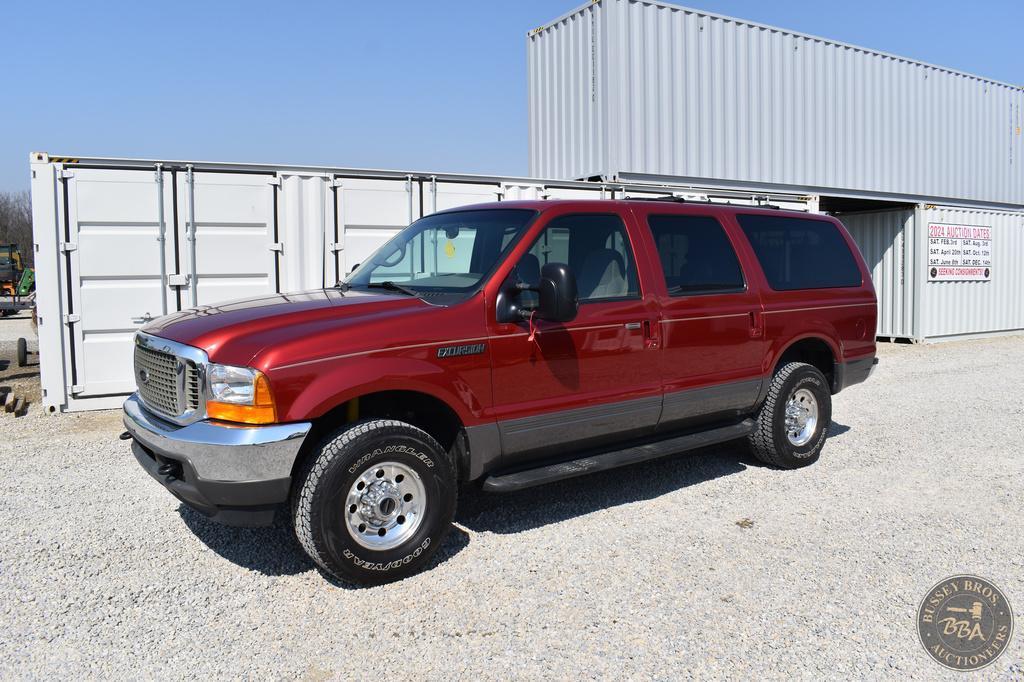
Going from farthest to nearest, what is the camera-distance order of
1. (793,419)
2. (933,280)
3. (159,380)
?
(933,280) → (793,419) → (159,380)

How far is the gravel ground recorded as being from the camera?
313 cm

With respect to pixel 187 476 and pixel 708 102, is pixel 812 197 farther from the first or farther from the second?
pixel 187 476

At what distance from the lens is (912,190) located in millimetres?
15445

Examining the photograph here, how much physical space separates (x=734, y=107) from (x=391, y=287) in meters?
9.88

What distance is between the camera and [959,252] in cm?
1608

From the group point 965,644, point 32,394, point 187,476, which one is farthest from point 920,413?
point 32,394

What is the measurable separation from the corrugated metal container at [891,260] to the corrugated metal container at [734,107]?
81 centimetres

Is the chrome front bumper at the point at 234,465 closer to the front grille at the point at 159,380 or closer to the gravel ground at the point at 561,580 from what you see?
the front grille at the point at 159,380

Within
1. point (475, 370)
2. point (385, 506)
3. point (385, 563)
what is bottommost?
point (385, 563)

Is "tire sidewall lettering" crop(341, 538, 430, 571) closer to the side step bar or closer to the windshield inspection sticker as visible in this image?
the side step bar

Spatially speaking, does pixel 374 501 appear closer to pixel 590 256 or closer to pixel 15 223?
pixel 590 256

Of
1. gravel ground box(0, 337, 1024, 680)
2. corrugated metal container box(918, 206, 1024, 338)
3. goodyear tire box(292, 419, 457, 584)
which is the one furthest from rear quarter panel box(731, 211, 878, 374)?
corrugated metal container box(918, 206, 1024, 338)

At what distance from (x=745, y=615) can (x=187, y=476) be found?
260cm

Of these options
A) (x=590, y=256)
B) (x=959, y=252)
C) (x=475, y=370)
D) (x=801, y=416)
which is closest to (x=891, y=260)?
(x=959, y=252)
